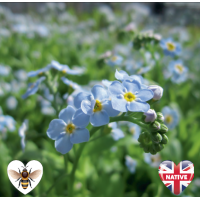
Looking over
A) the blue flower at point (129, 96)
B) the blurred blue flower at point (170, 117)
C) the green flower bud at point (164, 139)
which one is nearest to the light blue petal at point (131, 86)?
the blue flower at point (129, 96)

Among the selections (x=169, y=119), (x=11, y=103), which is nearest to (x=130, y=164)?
(x=169, y=119)

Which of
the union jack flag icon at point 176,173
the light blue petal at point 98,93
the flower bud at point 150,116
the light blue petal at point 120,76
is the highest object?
the light blue petal at point 120,76

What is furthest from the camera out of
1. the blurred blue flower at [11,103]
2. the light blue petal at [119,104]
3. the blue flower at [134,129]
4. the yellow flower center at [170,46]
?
the blurred blue flower at [11,103]

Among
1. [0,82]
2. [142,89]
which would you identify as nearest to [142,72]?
[142,89]

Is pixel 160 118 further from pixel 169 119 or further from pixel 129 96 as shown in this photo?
pixel 169 119

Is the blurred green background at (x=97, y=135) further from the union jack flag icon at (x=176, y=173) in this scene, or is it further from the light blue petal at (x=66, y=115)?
the union jack flag icon at (x=176, y=173)
